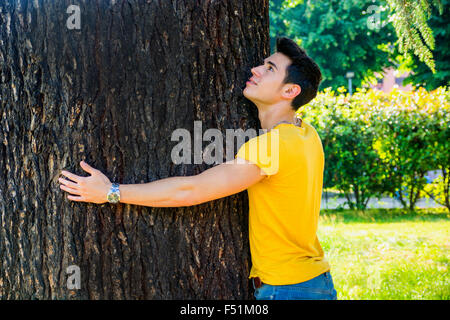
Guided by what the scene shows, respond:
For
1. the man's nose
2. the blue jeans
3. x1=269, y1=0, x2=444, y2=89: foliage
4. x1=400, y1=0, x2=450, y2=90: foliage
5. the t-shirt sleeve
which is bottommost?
the blue jeans

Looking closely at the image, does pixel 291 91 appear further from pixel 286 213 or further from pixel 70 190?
pixel 70 190

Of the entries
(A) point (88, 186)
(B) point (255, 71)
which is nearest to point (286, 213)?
(B) point (255, 71)

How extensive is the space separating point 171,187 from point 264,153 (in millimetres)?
482

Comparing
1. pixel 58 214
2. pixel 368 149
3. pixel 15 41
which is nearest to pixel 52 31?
pixel 15 41

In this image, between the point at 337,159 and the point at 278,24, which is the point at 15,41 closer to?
the point at 337,159

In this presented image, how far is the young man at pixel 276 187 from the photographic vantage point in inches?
95.6

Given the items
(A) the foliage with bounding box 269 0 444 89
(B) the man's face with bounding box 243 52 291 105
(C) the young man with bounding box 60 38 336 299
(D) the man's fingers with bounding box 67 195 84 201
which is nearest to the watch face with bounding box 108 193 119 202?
(C) the young man with bounding box 60 38 336 299

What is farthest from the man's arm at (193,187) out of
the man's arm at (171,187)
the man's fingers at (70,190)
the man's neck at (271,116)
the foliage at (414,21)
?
the foliage at (414,21)

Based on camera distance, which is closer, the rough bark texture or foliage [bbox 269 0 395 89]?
the rough bark texture

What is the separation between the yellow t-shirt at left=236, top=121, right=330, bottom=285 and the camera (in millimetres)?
2539

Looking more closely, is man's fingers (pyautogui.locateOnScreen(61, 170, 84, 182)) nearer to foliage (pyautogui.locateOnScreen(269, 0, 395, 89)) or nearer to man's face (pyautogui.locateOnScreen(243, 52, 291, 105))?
man's face (pyautogui.locateOnScreen(243, 52, 291, 105))

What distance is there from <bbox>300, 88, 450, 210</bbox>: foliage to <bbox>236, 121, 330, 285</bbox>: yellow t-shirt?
7922 mm

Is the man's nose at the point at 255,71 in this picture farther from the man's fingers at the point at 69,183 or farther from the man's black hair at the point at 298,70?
the man's fingers at the point at 69,183

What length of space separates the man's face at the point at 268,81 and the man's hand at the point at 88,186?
90 cm
